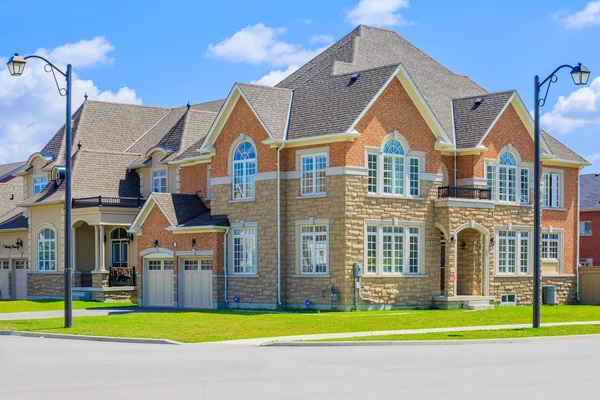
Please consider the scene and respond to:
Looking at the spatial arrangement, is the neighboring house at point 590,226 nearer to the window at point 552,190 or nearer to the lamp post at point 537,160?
the window at point 552,190

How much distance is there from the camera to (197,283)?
4038cm

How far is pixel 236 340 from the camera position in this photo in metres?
24.1

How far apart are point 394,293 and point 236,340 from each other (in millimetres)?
13771

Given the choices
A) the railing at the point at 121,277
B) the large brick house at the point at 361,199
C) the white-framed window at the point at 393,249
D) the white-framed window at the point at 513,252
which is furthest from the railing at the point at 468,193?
the railing at the point at 121,277

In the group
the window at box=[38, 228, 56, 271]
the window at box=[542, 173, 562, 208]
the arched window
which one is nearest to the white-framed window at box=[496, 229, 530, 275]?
the window at box=[542, 173, 562, 208]

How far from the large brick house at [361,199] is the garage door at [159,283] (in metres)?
0.06

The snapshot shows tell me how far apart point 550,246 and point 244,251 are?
15203 millimetres

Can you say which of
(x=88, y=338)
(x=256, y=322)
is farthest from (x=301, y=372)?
(x=256, y=322)

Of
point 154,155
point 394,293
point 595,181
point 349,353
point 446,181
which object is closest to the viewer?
point 349,353

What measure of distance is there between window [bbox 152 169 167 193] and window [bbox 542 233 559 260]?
60.0 ft

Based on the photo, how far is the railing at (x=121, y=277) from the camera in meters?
46.6

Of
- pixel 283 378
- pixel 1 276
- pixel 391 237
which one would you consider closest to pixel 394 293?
pixel 391 237

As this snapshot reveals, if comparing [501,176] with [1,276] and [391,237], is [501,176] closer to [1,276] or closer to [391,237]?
[391,237]

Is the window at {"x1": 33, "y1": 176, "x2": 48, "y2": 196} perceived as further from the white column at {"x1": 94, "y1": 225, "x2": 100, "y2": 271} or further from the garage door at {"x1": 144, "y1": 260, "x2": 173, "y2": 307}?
the garage door at {"x1": 144, "y1": 260, "x2": 173, "y2": 307}
